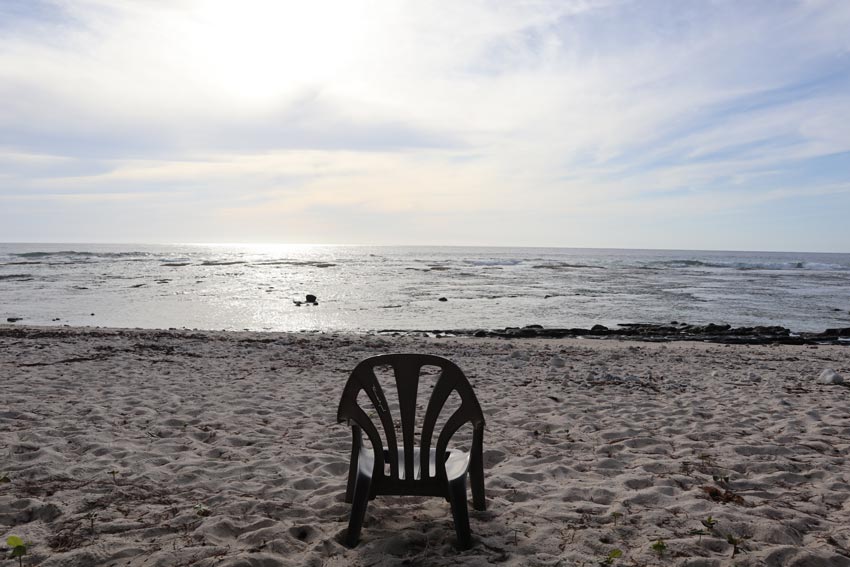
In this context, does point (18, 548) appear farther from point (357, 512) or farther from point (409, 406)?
point (409, 406)

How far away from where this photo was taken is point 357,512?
3.02 m

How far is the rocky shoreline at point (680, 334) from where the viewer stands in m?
14.9

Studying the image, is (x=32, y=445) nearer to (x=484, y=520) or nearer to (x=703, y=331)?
(x=484, y=520)

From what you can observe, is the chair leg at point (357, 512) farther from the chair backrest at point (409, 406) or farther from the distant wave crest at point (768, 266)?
the distant wave crest at point (768, 266)

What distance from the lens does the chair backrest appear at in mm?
2959

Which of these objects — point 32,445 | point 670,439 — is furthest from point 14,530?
point 670,439

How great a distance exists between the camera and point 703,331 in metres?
16.4

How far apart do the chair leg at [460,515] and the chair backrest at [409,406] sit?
120 mm

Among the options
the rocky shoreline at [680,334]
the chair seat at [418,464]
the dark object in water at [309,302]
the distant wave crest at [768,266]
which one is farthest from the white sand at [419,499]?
the distant wave crest at [768,266]

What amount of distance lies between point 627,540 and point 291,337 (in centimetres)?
1120

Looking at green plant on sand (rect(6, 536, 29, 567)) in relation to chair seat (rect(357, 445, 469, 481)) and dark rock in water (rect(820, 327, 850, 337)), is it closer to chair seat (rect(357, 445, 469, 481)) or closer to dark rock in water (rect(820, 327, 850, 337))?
chair seat (rect(357, 445, 469, 481))

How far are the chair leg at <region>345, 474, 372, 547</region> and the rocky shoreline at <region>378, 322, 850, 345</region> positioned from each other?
12.5 m

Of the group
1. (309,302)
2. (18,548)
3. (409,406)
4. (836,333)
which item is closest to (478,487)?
(409,406)

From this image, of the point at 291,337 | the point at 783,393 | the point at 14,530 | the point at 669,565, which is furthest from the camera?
the point at 291,337
